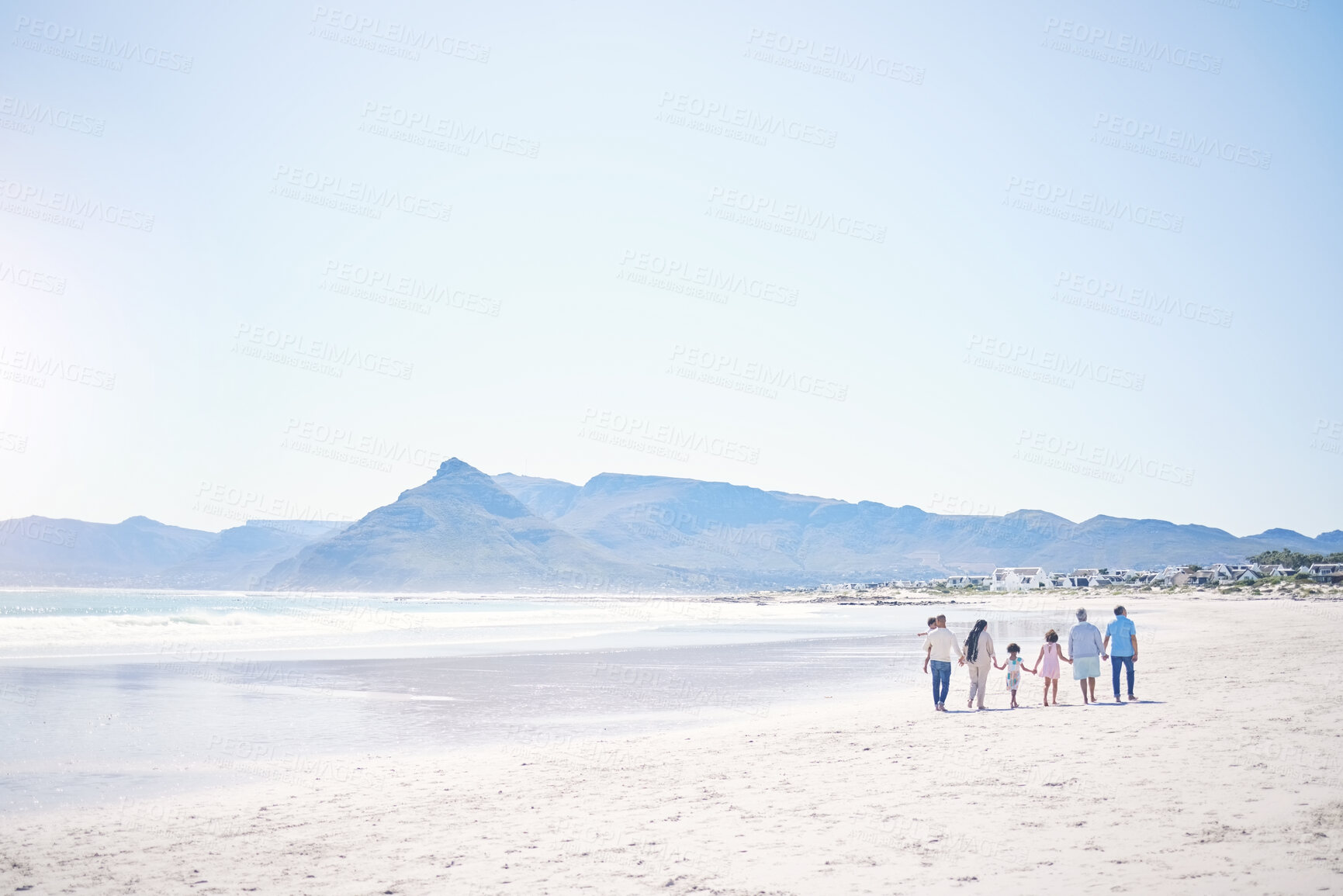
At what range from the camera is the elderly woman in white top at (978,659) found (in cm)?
1527

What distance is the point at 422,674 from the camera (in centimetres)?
2327

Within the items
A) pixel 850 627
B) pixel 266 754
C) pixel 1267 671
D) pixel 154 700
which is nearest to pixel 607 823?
pixel 266 754

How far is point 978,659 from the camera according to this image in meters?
15.5

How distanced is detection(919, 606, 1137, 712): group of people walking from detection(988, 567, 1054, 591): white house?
358 feet

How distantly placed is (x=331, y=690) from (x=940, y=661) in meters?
13.1

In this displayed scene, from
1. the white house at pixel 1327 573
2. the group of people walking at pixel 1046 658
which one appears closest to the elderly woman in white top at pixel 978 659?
the group of people walking at pixel 1046 658

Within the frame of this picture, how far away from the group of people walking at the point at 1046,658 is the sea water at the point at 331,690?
3322mm

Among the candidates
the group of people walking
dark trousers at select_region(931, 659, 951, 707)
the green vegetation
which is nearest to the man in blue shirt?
the group of people walking

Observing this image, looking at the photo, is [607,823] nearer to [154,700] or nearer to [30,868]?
[30,868]

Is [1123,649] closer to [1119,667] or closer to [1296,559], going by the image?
[1119,667]

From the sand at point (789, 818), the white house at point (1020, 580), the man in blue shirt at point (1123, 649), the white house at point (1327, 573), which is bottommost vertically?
the white house at point (1020, 580)

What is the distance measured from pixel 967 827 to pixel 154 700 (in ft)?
52.6

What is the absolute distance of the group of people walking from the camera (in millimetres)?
15281

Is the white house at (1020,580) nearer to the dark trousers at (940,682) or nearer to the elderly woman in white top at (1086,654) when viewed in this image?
the elderly woman in white top at (1086,654)
